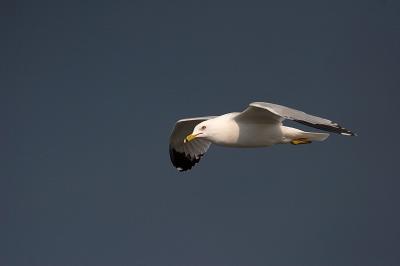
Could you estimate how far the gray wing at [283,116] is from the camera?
231 inches

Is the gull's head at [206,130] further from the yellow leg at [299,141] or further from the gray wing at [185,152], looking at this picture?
the gray wing at [185,152]

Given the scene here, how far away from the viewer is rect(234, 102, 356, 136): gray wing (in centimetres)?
588

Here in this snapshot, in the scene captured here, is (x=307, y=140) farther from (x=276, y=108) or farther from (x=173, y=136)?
(x=173, y=136)

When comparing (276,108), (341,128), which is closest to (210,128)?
(276,108)

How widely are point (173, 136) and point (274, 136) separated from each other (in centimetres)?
163

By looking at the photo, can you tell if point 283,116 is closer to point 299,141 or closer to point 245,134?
point 245,134

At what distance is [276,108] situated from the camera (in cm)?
617

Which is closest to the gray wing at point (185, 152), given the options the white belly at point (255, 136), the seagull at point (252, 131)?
the seagull at point (252, 131)

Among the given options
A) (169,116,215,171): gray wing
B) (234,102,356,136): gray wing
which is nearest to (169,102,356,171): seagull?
(234,102,356,136): gray wing

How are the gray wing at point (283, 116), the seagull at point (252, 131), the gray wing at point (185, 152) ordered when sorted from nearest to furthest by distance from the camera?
the gray wing at point (283, 116), the seagull at point (252, 131), the gray wing at point (185, 152)

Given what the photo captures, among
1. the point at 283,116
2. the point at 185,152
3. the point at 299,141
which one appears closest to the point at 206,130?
the point at 299,141

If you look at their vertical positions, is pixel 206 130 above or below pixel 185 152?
above

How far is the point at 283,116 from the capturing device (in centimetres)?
591

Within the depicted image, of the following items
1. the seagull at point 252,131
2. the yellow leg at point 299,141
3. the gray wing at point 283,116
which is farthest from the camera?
the yellow leg at point 299,141
